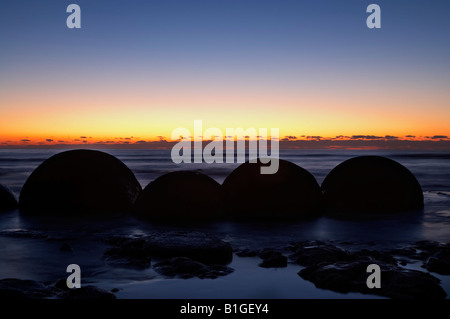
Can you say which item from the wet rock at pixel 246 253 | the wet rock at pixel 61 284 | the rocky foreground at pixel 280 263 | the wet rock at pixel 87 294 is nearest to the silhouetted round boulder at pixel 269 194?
the rocky foreground at pixel 280 263

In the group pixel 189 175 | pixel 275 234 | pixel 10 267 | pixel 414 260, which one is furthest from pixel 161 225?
pixel 414 260

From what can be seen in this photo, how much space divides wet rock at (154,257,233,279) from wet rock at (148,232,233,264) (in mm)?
292

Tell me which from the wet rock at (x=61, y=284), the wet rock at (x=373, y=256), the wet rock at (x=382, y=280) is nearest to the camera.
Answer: the wet rock at (x=382, y=280)

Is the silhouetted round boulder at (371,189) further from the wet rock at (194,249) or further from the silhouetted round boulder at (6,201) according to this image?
the silhouetted round boulder at (6,201)

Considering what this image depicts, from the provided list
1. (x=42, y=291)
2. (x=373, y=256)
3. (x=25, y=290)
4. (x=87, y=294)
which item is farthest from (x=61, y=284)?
(x=373, y=256)

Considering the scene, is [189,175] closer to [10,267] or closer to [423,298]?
[10,267]

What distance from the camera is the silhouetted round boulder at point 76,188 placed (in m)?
9.57

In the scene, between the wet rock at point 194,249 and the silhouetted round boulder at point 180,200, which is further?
the silhouetted round boulder at point 180,200

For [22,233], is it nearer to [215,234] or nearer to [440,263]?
[215,234]

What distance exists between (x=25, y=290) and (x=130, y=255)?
1.70m

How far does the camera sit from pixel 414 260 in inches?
233

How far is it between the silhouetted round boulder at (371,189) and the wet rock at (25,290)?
6836mm
